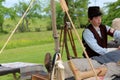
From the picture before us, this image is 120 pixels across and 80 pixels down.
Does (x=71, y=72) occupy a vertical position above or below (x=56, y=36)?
below

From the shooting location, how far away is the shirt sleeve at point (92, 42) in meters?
3.49

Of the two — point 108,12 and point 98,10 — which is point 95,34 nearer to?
point 98,10

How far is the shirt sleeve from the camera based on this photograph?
3.49m

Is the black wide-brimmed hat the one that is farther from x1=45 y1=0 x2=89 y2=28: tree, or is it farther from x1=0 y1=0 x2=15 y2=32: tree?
x1=0 y1=0 x2=15 y2=32: tree

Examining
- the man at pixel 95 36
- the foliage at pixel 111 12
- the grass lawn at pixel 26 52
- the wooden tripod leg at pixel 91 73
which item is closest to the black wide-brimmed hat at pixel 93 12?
the man at pixel 95 36

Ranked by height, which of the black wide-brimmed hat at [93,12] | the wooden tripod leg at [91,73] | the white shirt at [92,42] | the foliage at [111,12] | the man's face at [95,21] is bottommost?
the foliage at [111,12]

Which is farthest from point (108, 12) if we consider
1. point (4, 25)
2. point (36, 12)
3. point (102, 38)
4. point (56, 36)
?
point (36, 12)

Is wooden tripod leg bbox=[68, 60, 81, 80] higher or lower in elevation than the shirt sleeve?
lower

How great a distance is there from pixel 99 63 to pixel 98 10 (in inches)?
26.5

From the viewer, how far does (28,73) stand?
12.4 feet

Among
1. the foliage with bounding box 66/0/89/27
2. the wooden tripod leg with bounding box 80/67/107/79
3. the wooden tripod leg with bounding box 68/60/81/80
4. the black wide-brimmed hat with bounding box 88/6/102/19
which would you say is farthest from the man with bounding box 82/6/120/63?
the foliage with bounding box 66/0/89/27

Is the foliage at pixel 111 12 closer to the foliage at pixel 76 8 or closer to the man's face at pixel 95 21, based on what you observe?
the foliage at pixel 76 8

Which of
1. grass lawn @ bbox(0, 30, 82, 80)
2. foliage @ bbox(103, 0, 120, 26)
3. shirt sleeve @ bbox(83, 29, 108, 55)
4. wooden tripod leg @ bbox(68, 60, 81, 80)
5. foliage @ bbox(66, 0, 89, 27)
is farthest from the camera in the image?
foliage @ bbox(103, 0, 120, 26)

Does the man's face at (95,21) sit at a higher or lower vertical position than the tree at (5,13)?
higher
